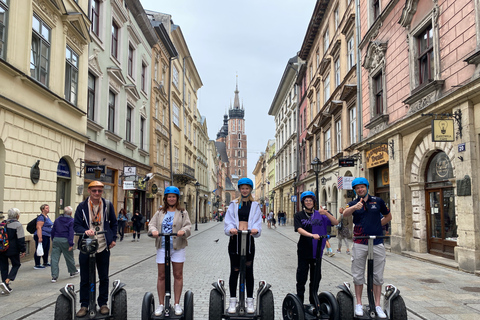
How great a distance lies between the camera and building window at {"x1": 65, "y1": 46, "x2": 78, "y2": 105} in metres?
14.7

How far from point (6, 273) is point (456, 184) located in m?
10.3

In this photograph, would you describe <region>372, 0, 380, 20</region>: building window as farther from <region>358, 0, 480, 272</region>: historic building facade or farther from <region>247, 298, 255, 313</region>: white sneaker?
<region>247, 298, 255, 313</region>: white sneaker

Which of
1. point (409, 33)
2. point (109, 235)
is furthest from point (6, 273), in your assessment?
point (409, 33)

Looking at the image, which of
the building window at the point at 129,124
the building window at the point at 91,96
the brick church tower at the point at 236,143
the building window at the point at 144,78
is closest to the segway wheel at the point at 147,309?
the building window at the point at 91,96

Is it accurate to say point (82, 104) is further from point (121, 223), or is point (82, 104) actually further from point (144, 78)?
point (144, 78)

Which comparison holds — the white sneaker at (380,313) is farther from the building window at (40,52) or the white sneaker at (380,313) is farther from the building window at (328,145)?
the building window at (328,145)

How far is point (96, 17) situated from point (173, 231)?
1579cm

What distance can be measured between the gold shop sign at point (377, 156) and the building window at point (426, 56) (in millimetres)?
3278

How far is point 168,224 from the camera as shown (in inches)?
208

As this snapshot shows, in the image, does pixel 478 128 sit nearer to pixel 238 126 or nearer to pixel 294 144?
pixel 294 144

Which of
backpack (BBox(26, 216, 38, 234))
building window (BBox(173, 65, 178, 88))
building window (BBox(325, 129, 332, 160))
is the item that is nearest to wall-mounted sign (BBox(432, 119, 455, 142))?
backpack (BBox(26, 216, 38, 234))

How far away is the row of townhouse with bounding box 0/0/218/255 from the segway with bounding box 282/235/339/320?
8.68 meters

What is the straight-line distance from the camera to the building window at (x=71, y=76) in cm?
1470

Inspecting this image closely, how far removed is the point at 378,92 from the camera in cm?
1619
